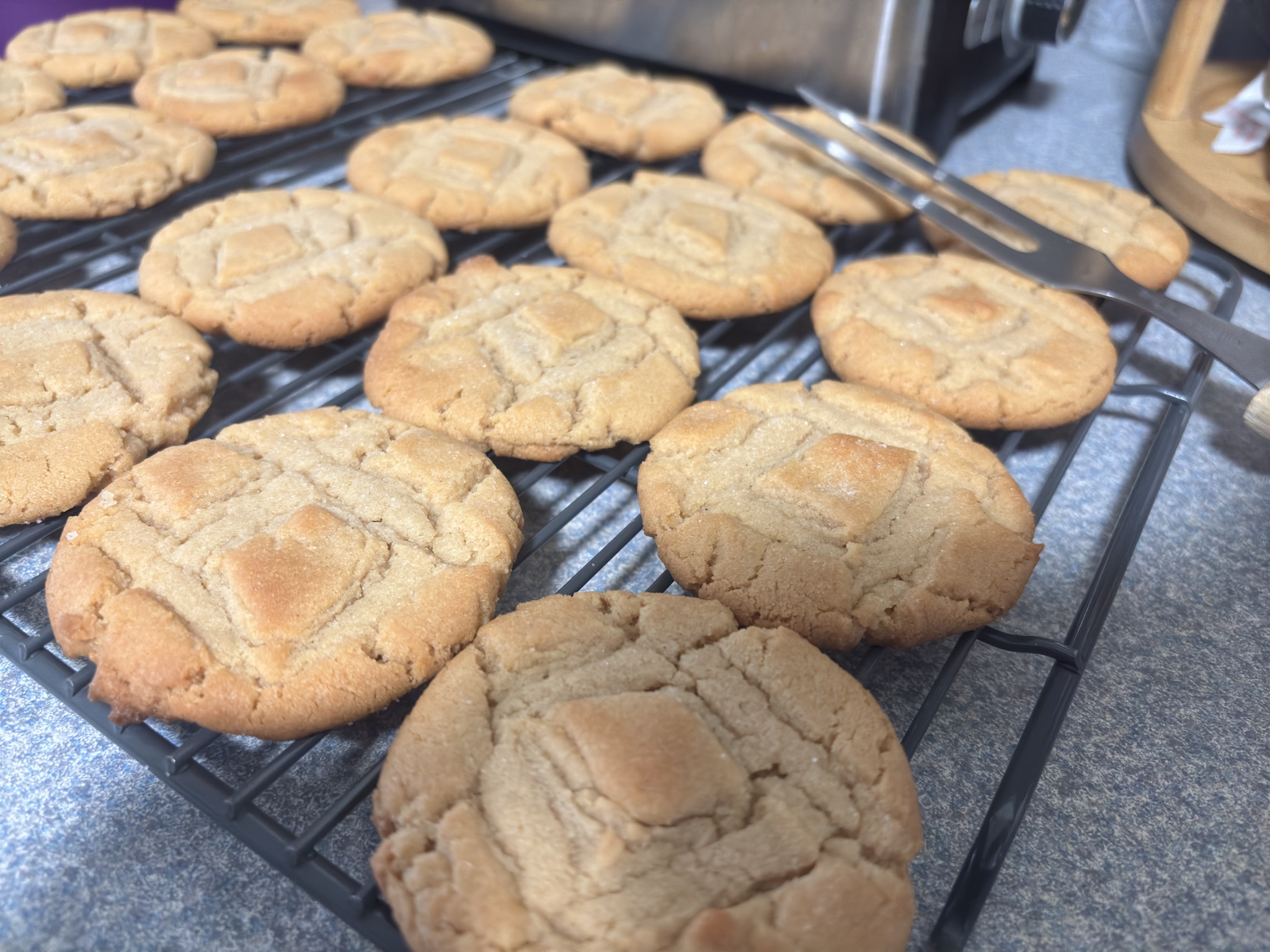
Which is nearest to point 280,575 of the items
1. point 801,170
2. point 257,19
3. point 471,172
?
point 471,172

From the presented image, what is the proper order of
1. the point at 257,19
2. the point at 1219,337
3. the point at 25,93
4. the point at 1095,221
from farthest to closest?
the point at 257,19 → the point at 25,93 → the point at 1095,221 → the point at 1219,337

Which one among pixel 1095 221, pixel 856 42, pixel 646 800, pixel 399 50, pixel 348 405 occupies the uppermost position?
pixel 856 42

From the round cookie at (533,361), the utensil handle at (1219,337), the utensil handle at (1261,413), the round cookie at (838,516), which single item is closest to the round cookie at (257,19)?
the round cookie at (533,361)

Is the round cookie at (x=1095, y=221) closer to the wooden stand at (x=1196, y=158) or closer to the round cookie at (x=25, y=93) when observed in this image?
the wooden stand at (x=1196, y=158)

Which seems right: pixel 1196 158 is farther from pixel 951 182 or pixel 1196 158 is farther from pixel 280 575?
pixel 280 575

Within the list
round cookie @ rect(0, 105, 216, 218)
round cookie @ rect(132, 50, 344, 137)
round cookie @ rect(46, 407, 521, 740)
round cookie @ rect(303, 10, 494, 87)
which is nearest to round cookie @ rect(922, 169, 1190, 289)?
round cookie @ rect(46, 407, 521, 740)

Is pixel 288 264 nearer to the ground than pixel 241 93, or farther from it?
nearer to the ground
